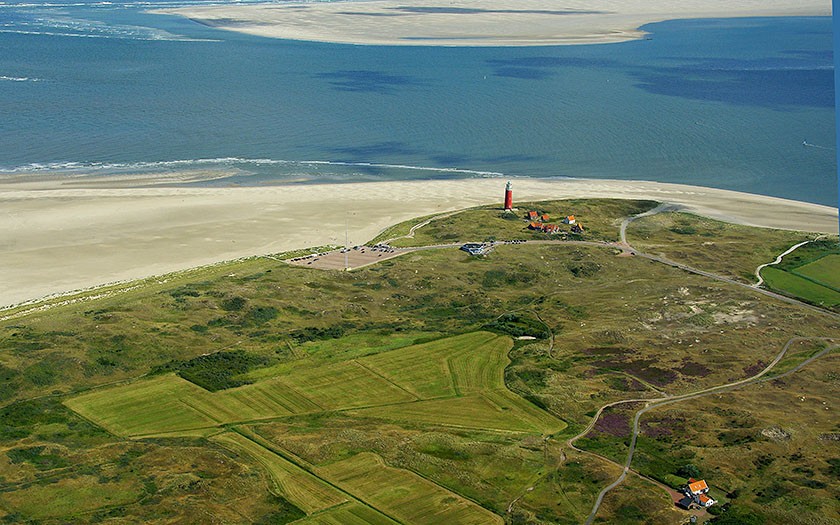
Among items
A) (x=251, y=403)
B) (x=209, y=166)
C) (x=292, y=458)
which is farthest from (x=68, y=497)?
(x=209, y=166)

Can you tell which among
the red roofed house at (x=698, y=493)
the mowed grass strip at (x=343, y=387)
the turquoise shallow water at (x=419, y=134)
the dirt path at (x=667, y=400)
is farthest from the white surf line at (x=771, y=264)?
the mowed grass strip at (x=343, y=387)

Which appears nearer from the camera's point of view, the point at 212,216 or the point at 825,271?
the point at 825,271

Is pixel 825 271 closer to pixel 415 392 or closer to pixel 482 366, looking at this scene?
pixel 482 366

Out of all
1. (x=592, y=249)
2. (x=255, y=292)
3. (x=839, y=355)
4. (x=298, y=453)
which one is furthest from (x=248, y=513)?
(x=592, y=249)

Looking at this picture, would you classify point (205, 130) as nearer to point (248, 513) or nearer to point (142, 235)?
point (142, 235)

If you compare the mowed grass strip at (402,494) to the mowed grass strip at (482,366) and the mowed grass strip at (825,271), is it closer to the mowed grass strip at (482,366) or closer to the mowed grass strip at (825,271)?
the mowed grass strip at (482,366)

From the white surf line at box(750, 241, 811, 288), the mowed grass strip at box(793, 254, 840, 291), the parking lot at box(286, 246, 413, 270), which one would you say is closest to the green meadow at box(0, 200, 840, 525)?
the mowed grass strip at box(793, 254, 840, 291)
